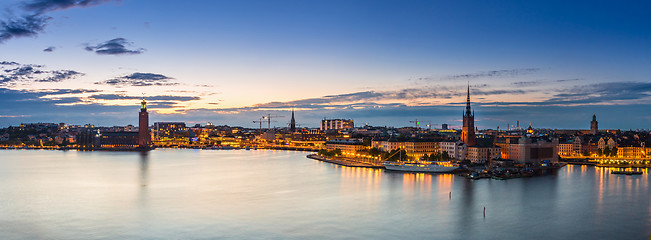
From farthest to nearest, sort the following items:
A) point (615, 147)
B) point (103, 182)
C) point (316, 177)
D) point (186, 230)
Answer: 1. point (615, 147)
2. point (316, 177)
3. point (103, 182)
4. point (186, 230)

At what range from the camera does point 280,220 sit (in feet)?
35.7

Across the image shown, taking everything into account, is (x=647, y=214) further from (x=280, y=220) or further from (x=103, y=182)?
(x=103, y=182)

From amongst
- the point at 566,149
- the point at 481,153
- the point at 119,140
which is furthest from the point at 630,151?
the point at 119,140

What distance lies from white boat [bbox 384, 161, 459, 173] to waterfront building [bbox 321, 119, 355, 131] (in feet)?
183

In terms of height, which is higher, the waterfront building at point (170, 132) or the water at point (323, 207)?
the waterfront building at point (170, 132)

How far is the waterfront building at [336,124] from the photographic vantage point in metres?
79.1

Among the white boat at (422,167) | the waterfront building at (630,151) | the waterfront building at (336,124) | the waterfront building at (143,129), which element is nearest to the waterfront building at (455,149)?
the white boat at (422,167)

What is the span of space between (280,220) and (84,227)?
148 inches

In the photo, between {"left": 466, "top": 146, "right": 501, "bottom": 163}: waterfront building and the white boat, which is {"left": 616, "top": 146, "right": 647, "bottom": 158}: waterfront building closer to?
{"left": 466, "top": 146, "right": 501, "bottom": 163}: waterfront building

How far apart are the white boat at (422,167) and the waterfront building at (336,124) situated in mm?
55763

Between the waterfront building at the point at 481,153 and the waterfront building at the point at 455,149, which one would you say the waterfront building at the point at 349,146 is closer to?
the waterfront building at the point at 455,149

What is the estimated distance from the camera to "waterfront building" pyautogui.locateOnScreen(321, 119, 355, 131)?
79.1 meters

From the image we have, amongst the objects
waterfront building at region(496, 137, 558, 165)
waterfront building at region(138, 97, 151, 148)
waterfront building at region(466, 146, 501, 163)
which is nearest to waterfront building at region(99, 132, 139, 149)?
waterfront building at region(138, 97, 151, 148)

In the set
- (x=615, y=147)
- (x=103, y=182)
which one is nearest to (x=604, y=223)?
(x=103, y=182)
